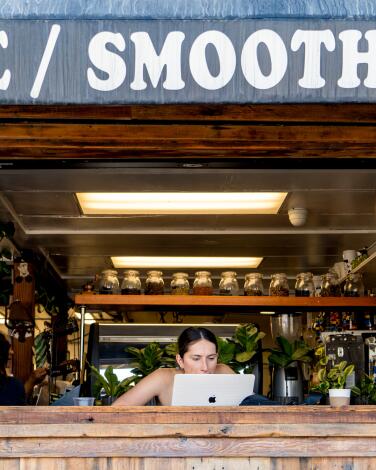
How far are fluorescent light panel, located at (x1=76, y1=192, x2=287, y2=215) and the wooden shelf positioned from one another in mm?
705

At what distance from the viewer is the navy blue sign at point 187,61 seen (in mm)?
2799

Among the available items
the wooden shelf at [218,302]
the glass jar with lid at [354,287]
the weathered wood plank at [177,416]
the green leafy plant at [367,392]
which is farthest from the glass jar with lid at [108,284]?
the weathered wood plank at [177,416]

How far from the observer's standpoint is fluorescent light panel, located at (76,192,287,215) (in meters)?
6.20

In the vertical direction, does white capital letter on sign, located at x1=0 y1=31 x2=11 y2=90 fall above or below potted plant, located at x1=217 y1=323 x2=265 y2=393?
above

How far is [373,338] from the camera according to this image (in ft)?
22.3

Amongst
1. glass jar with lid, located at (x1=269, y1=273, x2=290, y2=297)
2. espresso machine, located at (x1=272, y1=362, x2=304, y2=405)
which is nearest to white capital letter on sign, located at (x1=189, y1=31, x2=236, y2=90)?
espresso machine, located at (x1=272, y1=362, x2=304, y2=405)

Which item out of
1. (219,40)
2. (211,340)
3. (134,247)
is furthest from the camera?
(134,247)

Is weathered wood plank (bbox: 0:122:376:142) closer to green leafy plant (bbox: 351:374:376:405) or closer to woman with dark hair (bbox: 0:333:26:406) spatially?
woman with dark hair (bbox: 0:333:26:406)

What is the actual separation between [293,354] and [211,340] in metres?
1.07

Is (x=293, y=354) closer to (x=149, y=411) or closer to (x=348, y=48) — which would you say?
(x=149, y=411)

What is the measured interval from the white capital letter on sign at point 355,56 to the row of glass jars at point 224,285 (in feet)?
12.0

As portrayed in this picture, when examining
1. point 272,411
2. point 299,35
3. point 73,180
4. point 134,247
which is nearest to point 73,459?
point 272,411

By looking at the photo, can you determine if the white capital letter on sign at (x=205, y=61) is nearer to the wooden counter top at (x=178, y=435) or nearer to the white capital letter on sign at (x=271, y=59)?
the white capital letter on sign at (x=271, y=59)

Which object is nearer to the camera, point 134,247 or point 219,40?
point 219,40
